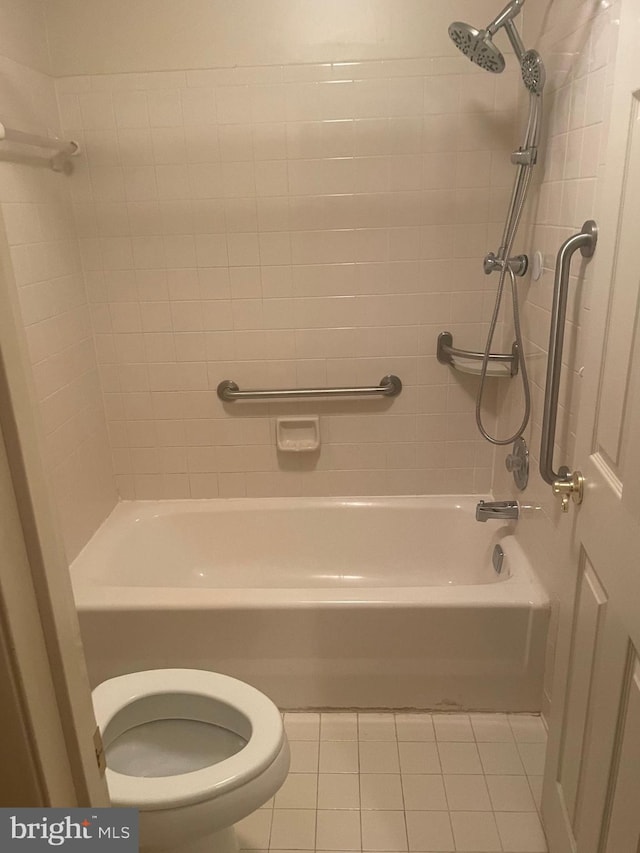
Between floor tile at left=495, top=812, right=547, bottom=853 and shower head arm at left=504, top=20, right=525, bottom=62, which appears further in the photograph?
shower head arm at left=504, top=20, right=525, bottom=62

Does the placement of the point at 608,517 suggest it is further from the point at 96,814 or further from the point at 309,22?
the point at 309,22

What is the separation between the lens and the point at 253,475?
7.96 feet

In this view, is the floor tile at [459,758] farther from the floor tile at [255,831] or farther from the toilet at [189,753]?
the toilet at [189,753]

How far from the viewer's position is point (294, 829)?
1.56 m

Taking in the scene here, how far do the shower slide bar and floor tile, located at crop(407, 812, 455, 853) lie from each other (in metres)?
1.93

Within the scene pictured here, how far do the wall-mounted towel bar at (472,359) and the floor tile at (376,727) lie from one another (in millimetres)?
1146

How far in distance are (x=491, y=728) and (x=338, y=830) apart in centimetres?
56

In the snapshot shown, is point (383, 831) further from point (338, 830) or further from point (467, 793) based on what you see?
point (467, 793)

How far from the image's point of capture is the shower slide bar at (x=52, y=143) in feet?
5.38

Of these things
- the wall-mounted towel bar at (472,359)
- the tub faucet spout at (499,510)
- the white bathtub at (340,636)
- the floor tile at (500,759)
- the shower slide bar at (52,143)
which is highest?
the shower slide bar at (52,143)

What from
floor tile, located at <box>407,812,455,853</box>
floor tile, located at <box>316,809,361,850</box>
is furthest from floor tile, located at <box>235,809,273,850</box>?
floor tile, located at <box>407,812,455,853</box>

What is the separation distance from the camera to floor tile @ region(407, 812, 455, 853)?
4.91 ft

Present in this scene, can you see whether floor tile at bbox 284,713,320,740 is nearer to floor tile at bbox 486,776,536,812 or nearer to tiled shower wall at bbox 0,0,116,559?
floor tile at bbox 486,776,536,812

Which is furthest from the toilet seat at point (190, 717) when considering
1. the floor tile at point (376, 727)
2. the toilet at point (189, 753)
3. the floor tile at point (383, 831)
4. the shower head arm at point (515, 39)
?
the shower head arm at point (515, 39)
